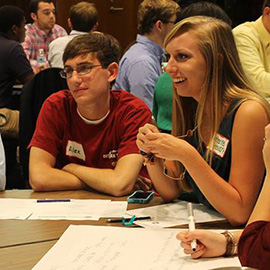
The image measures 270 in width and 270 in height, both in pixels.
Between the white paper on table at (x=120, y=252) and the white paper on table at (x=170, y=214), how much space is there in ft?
0.34

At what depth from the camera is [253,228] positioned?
1.33 metres

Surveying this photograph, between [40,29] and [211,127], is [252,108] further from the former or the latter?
[40,29]

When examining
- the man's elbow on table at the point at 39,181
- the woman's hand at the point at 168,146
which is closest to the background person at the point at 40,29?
the man's elbow on table at the point at 39,181

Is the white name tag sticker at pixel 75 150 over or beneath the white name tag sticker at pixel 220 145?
beneath

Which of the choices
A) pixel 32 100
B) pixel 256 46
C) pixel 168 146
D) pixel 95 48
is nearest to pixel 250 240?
pixel 168 146

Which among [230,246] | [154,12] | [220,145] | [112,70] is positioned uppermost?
[154,12]

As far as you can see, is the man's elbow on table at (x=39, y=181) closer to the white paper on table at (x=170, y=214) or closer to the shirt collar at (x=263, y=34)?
the white paper on table at (x=170, y=214)

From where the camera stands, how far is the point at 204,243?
58.4 inches

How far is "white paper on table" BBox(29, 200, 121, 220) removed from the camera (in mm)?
1948

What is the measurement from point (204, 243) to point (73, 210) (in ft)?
2.22

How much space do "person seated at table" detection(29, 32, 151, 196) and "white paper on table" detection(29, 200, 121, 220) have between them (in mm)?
336

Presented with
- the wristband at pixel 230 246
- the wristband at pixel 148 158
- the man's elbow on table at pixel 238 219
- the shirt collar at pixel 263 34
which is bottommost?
the man's elbow on table at pixel 238 219

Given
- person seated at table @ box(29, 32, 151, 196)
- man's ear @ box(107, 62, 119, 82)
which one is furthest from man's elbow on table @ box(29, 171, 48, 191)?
man's ear @ box(107, 62, 119, 82)

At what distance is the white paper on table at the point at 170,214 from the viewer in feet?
6.05
